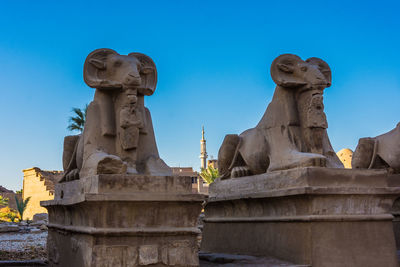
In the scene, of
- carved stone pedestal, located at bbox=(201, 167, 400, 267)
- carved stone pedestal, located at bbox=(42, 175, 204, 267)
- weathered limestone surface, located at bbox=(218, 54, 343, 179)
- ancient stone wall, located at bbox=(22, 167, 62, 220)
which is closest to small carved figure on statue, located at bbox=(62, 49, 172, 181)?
carved stone pedestal, located at bbox=(42, 175, 204, 267)

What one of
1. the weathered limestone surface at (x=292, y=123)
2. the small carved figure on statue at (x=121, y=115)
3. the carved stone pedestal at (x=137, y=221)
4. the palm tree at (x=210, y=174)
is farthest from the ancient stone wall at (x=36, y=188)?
the carved stone pedestal at (x=137, y=221)

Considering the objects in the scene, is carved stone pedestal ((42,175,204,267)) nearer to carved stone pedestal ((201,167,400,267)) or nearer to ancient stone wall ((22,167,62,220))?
carved stone pedestal ((201,167,400,267))

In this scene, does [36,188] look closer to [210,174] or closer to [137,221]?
[210,174]

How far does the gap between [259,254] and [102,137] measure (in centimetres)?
225

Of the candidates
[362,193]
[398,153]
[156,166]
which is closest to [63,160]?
[156,166]

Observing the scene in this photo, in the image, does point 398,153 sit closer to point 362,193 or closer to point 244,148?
point 362,193

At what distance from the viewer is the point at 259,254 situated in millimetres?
5672

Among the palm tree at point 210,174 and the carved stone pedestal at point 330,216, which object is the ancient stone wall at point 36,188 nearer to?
the palm tree at point 210,174

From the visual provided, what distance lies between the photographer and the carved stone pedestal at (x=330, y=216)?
16.0ft

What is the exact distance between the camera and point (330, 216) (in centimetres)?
490

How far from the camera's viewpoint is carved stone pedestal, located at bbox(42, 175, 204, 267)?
4082 mm

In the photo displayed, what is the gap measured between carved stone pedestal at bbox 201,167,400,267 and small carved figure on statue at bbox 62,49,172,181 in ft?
4.45

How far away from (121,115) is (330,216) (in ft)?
7.38

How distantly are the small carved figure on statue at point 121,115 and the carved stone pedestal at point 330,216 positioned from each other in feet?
4.45
